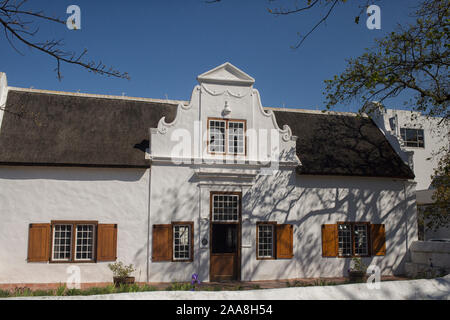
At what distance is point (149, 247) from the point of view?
1513 centimetres

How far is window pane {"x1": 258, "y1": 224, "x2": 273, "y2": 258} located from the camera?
16.2m

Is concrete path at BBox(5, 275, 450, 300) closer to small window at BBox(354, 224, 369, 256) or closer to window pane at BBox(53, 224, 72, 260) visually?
window pane at BBox(53, 224, 72, 260)

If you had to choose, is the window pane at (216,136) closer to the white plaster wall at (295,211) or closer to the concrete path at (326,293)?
the white plaster wall at (295,211)

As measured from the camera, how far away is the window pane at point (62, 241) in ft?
47.9

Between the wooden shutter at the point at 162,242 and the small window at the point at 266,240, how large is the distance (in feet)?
11.6

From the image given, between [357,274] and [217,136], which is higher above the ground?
[217,136]

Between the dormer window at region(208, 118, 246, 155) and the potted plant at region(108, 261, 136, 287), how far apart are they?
5.36 metres

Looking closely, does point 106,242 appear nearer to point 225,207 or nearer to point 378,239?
point 225,207

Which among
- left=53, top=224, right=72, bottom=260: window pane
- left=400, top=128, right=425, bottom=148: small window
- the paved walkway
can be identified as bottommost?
the paved walkway

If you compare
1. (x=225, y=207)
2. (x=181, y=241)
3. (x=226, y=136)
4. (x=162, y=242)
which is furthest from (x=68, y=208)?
(x=226, y=136)

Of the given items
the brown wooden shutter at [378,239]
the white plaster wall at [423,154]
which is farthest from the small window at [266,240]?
the white plaster wall at [423,154]

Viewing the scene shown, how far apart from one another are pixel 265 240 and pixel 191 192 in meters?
3.54

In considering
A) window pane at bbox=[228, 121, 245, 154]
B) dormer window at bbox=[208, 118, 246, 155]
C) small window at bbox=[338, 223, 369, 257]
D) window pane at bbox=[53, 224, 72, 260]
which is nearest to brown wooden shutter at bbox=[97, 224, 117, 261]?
window pane at bbox=[53, 224, 72, 260]

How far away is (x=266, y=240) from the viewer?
1634cm
